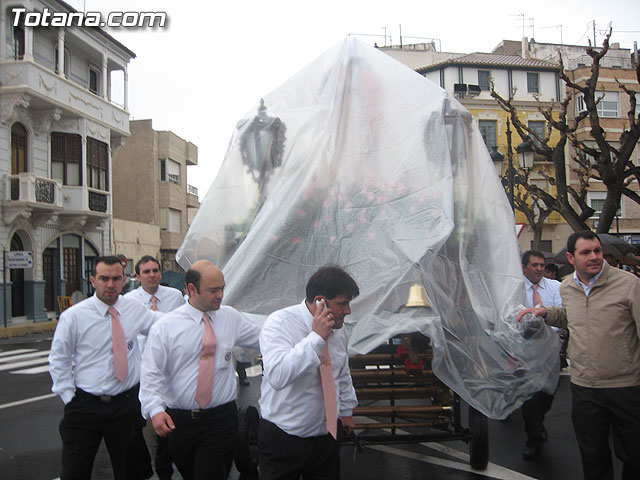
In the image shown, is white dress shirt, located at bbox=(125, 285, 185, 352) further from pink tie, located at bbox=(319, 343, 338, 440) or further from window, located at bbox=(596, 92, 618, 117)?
window, located at bbox=(596, 92, 618, 117)

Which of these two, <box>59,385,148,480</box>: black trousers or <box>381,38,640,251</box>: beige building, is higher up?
<box>381,38,640,251</box>: beige building

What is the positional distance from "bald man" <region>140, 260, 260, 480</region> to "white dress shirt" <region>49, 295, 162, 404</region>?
0.78 metres

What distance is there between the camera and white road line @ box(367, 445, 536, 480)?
4.93m

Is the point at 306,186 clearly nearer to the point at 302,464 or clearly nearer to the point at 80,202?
the point at 302,464

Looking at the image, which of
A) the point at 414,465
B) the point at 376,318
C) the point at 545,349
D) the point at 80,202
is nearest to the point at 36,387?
the point at 414,465

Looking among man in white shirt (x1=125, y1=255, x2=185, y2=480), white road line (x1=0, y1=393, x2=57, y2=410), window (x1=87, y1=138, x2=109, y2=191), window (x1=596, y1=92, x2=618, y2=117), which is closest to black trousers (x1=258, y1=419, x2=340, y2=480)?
man in white shirt (x1=125, y1=255, x2=185, y2=480)

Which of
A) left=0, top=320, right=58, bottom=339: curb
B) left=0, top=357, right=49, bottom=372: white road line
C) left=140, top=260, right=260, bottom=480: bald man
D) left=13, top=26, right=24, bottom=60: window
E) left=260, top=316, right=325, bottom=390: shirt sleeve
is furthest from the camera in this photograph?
left=13, top=26, right=24, bottom=60: window

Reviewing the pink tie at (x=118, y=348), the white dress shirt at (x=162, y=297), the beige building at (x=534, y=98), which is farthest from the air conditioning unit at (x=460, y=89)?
the pink tie at (x=118, y=348)

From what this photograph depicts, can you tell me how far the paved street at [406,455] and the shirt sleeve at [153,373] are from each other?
5.83 feet

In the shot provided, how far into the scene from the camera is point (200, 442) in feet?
11.8

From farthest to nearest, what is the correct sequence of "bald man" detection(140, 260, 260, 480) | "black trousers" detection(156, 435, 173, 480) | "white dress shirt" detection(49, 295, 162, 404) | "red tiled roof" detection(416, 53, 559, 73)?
"red tiled roof" detection(416, 53, 559, 73) → "black trousers" detection(156, 435, 173, 480) → "white dress shirt" detection(49, 295, 162, 404) → "bald man" detection(140, 260, 260, 480)

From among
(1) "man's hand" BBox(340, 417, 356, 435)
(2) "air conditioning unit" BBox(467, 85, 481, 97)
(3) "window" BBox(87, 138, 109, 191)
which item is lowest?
(1) "man's hand" BBox(340, 417, 356, 435)

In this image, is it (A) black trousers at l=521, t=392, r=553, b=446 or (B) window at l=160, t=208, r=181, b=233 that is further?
(B) window at l=160, t=208, r=181, b=233

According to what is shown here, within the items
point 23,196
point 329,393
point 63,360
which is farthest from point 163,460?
point 23,196
